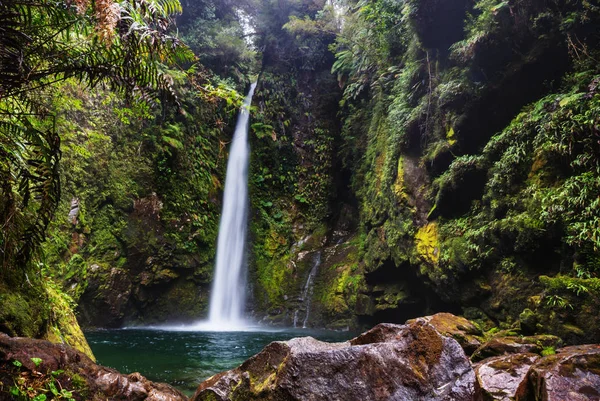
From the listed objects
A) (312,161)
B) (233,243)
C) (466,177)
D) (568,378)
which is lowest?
(568,378)

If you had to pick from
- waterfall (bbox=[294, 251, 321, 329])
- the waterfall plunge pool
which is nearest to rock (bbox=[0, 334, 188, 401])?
the waterfall plunge pool

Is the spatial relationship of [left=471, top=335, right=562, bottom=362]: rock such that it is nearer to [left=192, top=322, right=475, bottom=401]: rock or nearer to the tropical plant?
[left=192, top=322, right=475, bottom=401]: rock

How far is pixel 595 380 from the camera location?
232 centimetres

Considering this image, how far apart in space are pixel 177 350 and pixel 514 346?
6789 mm

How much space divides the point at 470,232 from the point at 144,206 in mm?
10522

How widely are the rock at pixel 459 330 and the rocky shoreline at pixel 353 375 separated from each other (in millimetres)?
1316

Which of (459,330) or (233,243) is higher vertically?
(233,243)

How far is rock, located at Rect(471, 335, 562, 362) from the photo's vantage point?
12.3 ft

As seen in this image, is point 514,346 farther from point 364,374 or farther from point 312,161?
point 312,161

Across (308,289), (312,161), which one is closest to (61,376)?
(308,289)

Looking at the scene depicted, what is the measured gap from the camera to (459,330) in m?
4.79

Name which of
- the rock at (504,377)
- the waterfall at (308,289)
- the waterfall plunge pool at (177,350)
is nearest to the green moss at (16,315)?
the waterfall plunge pool at (177,350)

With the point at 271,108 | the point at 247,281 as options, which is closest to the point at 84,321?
the point at 247,281

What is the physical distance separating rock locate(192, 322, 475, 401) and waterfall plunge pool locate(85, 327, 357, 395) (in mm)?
2806
